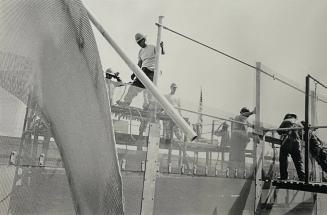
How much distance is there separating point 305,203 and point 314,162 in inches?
25.1

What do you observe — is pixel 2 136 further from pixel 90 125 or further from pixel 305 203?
pixel 305 203

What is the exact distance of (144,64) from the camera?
4.21 metres

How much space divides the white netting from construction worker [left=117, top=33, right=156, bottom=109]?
3.60ft

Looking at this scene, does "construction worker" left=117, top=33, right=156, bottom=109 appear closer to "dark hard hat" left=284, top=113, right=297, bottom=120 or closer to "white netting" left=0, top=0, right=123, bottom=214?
"white netting" left=0, top=0, right=123, bottom=214

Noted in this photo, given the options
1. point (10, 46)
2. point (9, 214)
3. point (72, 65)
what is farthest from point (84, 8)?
point (9, 214)

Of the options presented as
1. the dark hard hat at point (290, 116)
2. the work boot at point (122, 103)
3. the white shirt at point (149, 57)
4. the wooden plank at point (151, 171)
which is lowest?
the wooden plank at point (151, 171)

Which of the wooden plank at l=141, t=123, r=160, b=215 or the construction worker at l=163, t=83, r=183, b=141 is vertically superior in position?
the construction worker at l=163, t=83, r=183, b=141

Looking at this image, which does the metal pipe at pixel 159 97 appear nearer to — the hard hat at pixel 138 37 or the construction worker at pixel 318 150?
the hard hat at pixel 138 37

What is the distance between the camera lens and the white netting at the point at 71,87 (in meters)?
1.88

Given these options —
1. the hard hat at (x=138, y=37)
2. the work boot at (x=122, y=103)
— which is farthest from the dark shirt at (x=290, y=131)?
the work boot at (x=122, y=103)

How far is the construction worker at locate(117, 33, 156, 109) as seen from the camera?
328cm

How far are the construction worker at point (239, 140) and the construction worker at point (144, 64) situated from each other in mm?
1220

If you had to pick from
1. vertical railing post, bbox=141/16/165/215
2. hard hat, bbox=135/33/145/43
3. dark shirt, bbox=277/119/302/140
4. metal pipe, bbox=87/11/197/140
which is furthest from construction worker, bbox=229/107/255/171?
metal pipe, bbox=87/11/197/140

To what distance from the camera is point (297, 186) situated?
491cm
